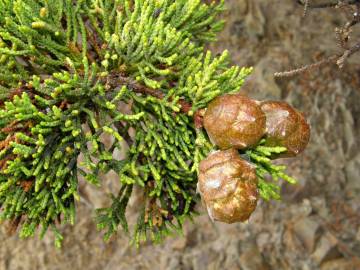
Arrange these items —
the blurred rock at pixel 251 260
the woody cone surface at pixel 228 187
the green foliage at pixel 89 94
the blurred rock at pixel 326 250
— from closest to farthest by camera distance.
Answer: the woody cone surface at pixel 228 187
the green foliage at pixel 89 94
the blurred rock at pixel 251 260
the blurred rock at pixel 326 250

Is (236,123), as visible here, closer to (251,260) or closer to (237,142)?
(237,142)

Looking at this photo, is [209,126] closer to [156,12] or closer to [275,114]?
[275,114]

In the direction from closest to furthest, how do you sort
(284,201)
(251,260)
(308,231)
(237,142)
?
(237,142) < (251,260) < (308,231) < (284,201)

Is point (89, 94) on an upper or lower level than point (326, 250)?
upper

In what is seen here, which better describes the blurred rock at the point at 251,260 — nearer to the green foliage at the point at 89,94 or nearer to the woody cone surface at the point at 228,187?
the green foliage at the point at 89,94

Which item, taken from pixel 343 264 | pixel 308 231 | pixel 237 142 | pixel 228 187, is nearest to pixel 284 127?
pixel 237 142

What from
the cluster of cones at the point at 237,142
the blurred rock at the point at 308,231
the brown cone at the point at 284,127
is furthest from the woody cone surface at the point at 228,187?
the blurred rock at the point at 308,231

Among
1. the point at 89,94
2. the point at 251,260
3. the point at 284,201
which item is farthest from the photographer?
the point at 284,201
